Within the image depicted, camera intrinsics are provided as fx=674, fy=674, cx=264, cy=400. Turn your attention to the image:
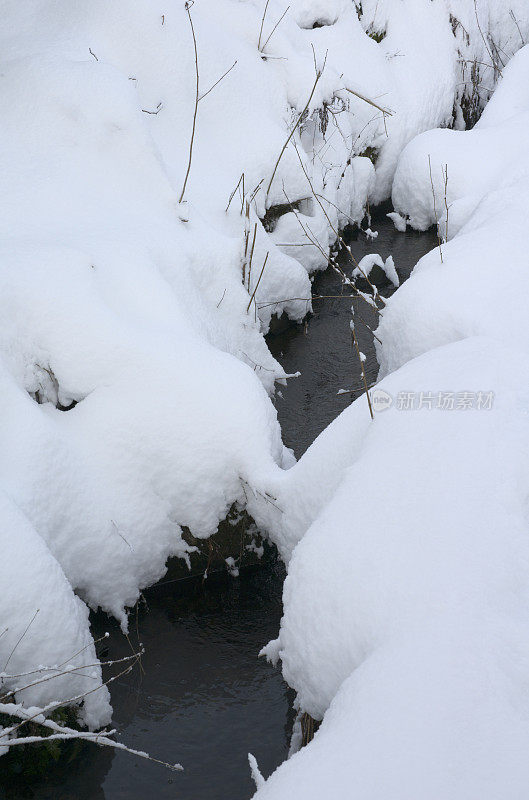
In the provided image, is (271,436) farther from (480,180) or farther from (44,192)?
(480,180)

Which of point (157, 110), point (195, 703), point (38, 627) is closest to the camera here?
point (38, 627)

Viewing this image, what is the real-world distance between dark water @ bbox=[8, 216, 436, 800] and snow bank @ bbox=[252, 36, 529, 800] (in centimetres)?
39

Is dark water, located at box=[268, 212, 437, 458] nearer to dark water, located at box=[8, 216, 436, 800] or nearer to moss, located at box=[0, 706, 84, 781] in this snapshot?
dark water, located at box=[8, 216, 436, 800]

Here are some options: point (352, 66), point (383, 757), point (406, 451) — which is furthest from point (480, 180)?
point (383, 757)

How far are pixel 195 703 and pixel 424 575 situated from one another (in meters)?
1.39

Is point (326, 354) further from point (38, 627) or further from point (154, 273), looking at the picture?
point (38, 627)

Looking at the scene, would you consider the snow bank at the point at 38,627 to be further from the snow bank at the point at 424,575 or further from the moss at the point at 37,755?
the snow bank at the point at 424,575

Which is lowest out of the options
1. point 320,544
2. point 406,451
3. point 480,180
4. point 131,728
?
point 131,728

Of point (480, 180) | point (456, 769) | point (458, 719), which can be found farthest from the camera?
point (480, 180)

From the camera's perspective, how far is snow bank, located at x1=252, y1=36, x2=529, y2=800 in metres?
1.70

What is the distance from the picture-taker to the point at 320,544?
96.8 inches

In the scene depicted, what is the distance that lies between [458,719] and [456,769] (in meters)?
0.13

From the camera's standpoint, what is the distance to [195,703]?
2.96m

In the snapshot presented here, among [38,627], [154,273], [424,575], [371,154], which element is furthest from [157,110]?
[424,575]
